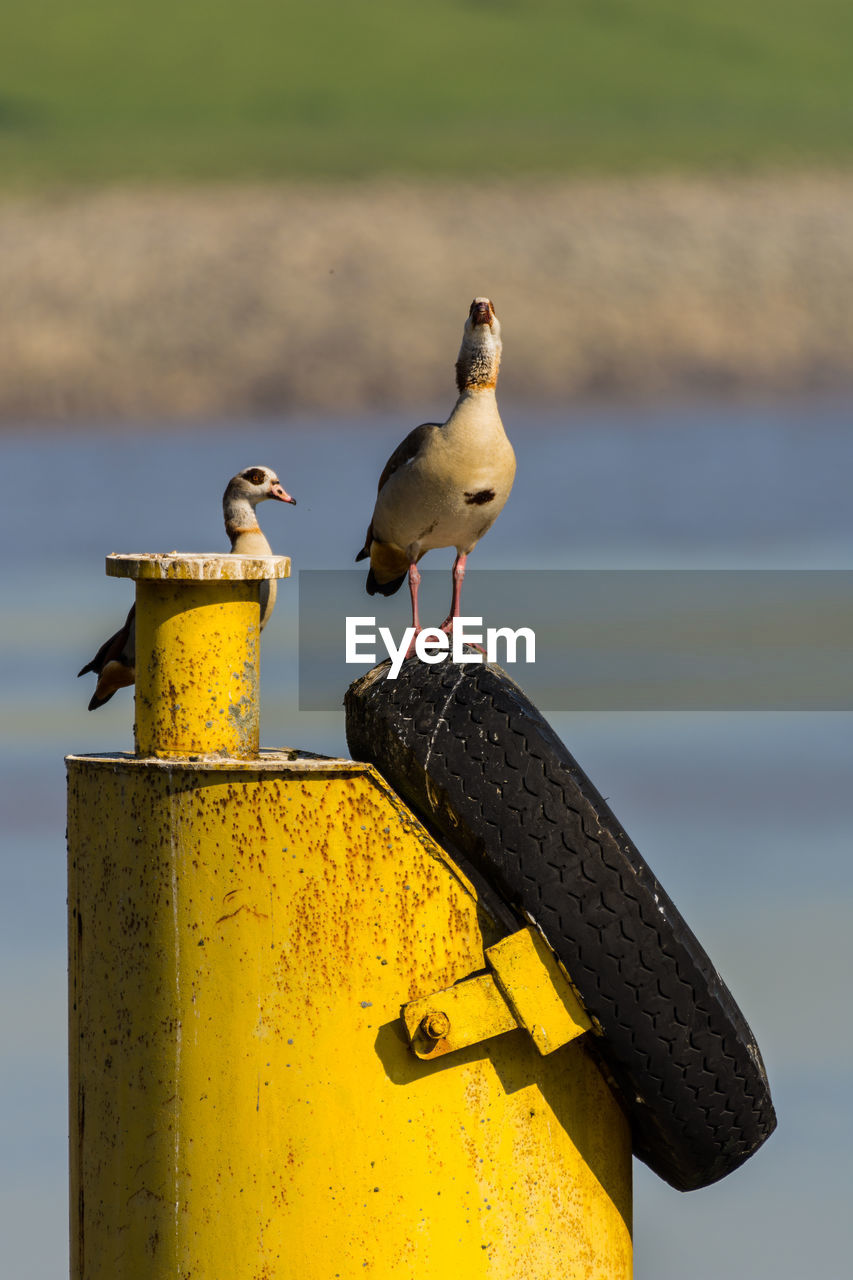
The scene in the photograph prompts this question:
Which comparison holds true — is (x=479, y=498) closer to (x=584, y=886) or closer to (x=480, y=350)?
(x=480, y=350)

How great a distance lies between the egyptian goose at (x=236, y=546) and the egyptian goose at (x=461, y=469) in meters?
2.27

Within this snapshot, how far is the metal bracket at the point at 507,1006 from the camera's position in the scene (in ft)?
13.3

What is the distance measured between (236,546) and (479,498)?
353 centimetres

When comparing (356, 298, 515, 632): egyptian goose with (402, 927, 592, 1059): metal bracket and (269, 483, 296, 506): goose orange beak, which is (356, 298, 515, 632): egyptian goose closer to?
(402, 927, 592, 1059): metal bracket

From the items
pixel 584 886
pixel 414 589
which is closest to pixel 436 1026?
pixel 584 886

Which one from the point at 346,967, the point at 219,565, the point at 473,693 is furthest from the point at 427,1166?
the point at 219,565

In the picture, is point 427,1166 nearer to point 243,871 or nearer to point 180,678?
point 243,871

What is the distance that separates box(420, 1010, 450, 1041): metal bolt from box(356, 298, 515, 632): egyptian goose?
226 cm

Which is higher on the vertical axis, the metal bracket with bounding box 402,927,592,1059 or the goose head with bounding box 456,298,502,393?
the goose head with bounding box 456,298,502,393

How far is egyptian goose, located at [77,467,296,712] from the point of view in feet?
28.0

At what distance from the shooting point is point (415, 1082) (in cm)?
411

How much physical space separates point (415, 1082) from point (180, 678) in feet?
3.79

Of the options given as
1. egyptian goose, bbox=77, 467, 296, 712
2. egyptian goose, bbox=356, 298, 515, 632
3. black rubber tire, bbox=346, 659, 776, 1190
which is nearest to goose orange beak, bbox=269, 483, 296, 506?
egyptian goose, bbox=77, 467, 296, 712

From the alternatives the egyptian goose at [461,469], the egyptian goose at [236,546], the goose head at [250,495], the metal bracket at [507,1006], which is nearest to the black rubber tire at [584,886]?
the metal bracket at [507,1006]
